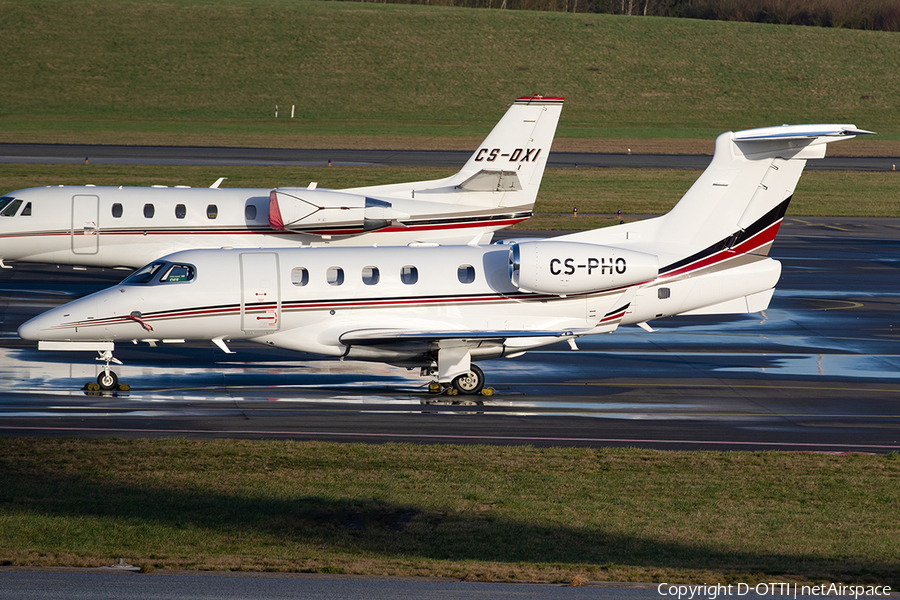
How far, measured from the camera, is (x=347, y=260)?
77.5 ft

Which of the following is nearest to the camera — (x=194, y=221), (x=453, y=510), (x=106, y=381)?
(x=453, y=510)

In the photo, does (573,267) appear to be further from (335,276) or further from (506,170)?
(506,170)

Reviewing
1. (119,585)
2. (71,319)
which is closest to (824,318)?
(71,319)

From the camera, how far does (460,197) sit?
3434 centimetres

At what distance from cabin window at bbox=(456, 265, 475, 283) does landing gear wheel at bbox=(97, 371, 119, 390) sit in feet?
26.2

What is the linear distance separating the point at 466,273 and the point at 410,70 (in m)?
98.8

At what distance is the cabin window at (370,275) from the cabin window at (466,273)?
1842 mm

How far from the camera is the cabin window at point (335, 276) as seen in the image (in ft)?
76.5

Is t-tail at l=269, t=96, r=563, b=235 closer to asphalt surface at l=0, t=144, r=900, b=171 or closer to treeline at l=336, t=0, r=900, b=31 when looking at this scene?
asphalt surface at l=0, t=144, r=900, b=171

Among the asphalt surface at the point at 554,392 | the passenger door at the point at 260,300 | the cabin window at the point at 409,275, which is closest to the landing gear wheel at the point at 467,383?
the asphalt surface at the point at 554,392

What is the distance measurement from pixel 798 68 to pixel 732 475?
119418 mm

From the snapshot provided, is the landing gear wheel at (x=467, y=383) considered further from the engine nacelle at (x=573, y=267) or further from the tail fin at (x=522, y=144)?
the tail fin at (x=522, y=144)

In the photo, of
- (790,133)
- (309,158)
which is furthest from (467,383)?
(309,158)

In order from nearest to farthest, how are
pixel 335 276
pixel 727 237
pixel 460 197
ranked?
pixel 335 276, pixel 727 237, pixel 460 197
